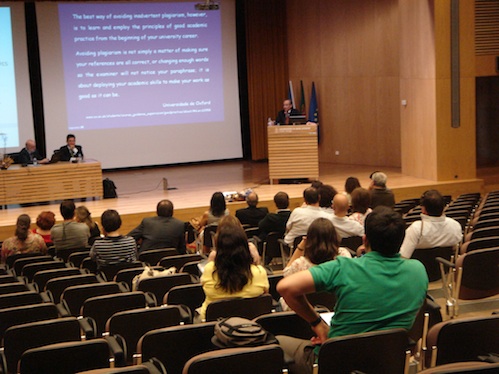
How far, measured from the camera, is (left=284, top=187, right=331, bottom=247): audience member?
7.39 m

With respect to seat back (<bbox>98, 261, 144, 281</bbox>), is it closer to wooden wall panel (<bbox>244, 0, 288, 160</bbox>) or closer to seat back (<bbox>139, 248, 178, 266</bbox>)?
seat back (<bbox>139, 248, 178, 266</bbox>)

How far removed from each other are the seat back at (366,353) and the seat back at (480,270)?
96.9 inches

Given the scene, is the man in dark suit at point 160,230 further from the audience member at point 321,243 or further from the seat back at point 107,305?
the audience member at point 321,243

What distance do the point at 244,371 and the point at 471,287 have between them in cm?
313

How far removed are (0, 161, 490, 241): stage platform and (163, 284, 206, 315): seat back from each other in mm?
6184

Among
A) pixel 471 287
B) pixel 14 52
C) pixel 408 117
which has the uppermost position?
pixel 14 52

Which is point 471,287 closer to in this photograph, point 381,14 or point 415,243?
point 415,243

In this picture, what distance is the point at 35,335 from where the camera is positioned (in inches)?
162

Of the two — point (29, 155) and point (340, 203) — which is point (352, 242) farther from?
point (29, 155)

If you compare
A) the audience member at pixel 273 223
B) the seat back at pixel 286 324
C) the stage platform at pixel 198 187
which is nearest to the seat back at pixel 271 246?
the audience member at pixel 273 223

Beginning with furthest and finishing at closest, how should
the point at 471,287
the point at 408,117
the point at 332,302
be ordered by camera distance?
1. the point at 408,117
2. the point at 471,287
3. the point at 332,302

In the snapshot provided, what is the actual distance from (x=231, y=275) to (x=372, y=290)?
4.52ft

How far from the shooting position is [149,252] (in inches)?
284

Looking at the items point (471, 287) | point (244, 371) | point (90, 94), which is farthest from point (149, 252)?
point (90, 94)
